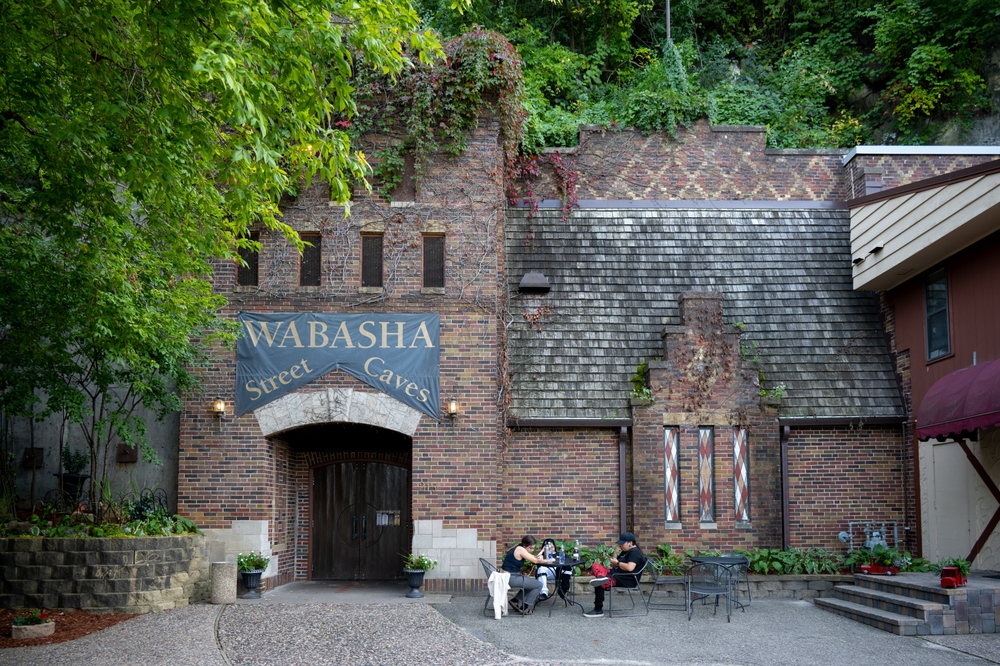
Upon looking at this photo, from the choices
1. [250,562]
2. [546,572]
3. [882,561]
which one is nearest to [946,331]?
[882,561]

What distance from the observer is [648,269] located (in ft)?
52.3

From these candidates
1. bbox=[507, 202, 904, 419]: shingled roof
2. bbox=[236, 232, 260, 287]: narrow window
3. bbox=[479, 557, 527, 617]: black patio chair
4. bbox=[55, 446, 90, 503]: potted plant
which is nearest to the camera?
bbox=[479, 557, 527, 617]: black patio chair

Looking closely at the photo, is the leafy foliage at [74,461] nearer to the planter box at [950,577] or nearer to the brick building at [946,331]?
the planter box at [950,577]

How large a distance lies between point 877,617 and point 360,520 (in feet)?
27.4

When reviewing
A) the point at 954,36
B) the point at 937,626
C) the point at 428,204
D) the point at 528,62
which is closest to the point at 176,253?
the point at 428,204

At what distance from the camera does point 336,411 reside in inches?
526

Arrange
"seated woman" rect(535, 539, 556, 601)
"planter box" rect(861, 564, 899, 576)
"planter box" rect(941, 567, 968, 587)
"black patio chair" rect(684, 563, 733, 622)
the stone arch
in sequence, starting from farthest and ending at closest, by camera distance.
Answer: the stone arch
"planter box" rect(861, 564, 899, 576)
"seated woman" rect(535, 539, 556, 601)
"black patio chair" rect(684, 563, 733, 622)
"planter box" rect(941, 567, 968, 587)

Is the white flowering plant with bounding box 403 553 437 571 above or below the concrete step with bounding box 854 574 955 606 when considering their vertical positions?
above

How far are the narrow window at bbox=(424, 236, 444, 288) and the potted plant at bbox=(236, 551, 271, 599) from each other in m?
4.86

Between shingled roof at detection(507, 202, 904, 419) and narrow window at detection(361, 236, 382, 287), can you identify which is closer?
narrow window at detection(361, 236, 382, 287)

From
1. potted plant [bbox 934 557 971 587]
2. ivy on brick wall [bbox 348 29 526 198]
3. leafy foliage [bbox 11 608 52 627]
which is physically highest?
ivy on brick wall [bbox 348 29 526 198]

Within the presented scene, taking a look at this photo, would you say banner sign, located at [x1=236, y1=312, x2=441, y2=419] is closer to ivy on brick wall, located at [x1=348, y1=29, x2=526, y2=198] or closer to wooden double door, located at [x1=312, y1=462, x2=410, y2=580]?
ivy on brick wall, located at [x1=348, y1=29, x2=526, y2=198]

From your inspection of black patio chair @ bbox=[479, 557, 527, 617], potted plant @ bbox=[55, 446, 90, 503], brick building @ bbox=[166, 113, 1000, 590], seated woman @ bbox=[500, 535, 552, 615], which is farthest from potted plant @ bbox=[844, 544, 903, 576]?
potted plant @ bbox=[55, 446, 90, 503]

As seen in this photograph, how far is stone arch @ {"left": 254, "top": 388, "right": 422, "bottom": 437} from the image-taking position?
13.4 metres
